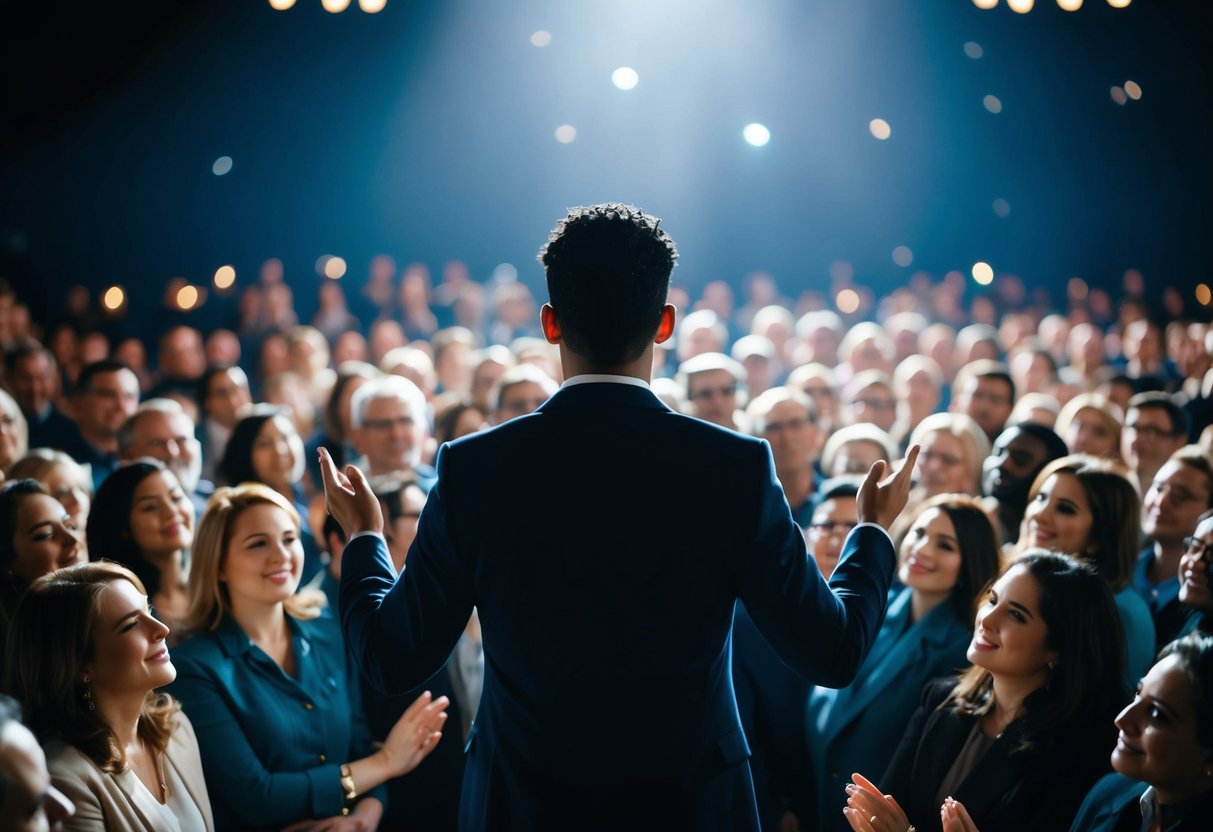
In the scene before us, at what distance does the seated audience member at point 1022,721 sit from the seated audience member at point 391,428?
256cm

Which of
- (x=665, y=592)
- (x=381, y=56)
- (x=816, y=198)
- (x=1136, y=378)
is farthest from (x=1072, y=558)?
(x=816, y=198)

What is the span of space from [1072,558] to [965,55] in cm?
831

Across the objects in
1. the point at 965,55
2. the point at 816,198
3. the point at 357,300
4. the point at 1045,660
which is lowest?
the point at 1045,660

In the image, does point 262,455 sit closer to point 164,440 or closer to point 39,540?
point 164,440

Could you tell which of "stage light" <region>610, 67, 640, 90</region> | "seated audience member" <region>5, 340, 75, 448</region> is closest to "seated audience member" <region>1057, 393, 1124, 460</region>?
"seated audience member" <region>5, 340, 75, 448</region>

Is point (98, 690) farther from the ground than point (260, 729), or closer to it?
farther from the ground

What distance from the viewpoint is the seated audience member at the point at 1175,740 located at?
208 centimetres

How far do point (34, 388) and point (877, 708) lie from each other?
15.2 ft

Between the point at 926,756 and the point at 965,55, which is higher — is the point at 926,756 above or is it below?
below

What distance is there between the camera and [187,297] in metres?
10.4

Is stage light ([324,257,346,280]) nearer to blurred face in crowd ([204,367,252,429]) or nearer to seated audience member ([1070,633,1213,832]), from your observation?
blurred face in crowd ([204,367,252,429])

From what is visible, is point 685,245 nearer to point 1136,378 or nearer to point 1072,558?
point 1136,378

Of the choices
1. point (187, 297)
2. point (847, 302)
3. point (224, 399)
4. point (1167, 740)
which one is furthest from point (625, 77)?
point (1167, 740)

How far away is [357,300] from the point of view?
36.3 ft
